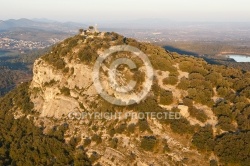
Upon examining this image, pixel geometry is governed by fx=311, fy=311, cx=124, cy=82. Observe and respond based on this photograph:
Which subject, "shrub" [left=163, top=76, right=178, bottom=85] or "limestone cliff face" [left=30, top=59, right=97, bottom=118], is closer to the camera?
"shrub" [left=163, top=76, right=178, bottom=85]

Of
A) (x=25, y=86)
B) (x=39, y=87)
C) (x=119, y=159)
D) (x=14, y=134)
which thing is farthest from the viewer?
(x=25, y=86)

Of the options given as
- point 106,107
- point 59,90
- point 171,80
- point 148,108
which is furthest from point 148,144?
point 59,90

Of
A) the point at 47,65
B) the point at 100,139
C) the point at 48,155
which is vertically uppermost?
the point at 47,65

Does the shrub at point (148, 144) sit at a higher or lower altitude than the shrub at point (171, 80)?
lower

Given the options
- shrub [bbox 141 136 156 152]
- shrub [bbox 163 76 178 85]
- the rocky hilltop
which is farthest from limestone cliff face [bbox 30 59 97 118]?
shrub [bbox 141 136 156 152]

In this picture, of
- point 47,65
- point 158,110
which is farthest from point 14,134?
point 158,110

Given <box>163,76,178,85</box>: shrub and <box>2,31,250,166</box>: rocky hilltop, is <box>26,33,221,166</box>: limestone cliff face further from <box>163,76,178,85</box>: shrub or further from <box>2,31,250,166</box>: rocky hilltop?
<box>163,76,178,85</box>: shrub

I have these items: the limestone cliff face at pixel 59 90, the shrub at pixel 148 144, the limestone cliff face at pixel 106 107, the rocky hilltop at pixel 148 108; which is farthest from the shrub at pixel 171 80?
the shrub at pixel 148 144

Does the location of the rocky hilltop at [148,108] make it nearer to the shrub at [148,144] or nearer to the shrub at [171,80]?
Result: the shrub at [148,144]

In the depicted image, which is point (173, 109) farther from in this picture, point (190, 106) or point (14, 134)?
point (14, 134)
